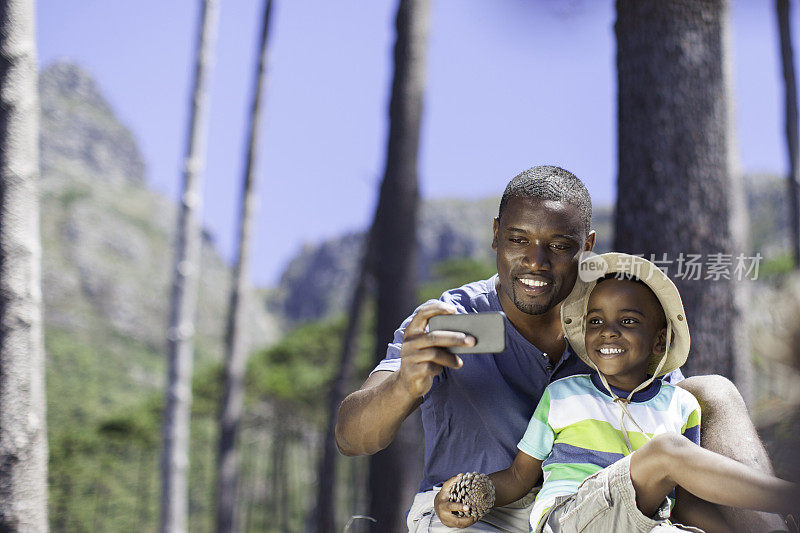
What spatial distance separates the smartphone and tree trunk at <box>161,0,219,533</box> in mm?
5811

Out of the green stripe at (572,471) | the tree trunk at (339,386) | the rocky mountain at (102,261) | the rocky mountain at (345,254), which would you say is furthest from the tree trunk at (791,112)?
the rocky mountain at (345,254)

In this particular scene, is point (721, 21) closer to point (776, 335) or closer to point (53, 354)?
point (776, 335)

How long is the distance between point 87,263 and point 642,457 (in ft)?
260

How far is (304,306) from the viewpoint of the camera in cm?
11625

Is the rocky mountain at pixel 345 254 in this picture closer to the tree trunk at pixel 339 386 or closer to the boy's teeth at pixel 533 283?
the tree trunk at pixel 339 386

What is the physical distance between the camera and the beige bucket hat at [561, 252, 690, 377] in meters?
2.21

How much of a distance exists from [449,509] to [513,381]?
1.40 feet

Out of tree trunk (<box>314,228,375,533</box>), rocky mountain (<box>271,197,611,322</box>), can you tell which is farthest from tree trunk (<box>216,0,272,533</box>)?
rocky mountain (<box>271,197,611,322</box>)

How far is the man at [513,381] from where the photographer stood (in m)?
2.21

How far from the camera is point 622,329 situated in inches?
87.0

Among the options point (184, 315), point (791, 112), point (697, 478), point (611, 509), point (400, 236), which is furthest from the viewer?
point (791, 112)

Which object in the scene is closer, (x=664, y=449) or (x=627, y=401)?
(x=664, y=449)

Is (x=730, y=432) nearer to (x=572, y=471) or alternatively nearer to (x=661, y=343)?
(x=661, y=343)

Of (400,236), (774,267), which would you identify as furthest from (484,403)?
(774,267)
